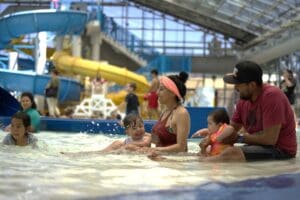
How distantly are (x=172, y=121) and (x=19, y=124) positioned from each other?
1.54 m

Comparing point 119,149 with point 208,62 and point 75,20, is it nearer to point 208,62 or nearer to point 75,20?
point 75,20

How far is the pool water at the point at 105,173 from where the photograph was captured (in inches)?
106

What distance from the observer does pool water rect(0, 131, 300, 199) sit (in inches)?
106

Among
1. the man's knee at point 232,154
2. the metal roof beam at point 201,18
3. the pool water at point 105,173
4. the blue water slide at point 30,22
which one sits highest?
the metal roof beam at point 201,18

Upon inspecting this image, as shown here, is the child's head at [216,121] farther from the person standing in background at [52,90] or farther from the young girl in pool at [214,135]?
the person standing in background at [52,90]

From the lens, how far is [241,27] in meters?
24.0

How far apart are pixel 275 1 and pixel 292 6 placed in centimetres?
105

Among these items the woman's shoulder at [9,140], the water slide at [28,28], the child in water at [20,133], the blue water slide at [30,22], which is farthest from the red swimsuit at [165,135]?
the blue water slide at [30,22]

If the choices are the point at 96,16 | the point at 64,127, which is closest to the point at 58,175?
the point at 64,127

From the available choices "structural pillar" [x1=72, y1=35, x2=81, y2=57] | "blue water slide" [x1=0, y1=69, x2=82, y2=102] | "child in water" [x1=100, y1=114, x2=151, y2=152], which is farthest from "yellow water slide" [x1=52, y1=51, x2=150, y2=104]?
"child in water" [x1=100, y1=114, x2=151, y2=152]

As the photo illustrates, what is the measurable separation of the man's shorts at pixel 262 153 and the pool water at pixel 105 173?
15 centimetres

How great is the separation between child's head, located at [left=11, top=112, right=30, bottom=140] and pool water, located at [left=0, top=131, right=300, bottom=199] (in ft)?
1.09

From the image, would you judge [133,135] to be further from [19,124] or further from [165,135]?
[19,124]

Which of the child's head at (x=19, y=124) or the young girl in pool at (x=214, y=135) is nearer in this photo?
the young girl in pool at (x=214, y=135)
